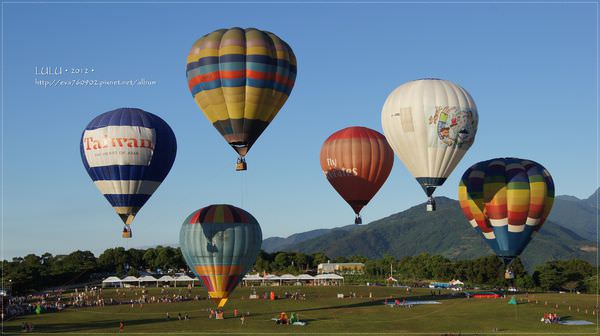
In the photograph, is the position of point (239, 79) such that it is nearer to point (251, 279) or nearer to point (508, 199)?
point (508, 199)

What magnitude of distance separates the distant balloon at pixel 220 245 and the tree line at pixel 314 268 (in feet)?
196

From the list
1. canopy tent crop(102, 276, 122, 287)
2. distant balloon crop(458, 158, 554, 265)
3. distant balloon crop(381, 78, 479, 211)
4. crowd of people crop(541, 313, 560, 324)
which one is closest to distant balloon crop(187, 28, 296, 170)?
distant balloon crop(381, 78, 479, 211)

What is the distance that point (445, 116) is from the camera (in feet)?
177

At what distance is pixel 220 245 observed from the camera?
56062 millimetres

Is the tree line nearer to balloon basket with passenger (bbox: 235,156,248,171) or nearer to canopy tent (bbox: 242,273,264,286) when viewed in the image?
canopy tent (bbox: 242,273,264,286)

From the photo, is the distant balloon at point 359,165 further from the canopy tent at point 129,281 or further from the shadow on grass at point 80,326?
the canopy tent at point 129,281

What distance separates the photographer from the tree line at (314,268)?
117 meters

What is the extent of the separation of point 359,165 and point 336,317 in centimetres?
1404

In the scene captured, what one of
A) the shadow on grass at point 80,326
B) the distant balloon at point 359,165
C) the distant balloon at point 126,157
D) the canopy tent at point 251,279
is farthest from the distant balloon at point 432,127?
the canopy tent at point 251,279

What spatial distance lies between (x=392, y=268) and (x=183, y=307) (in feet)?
311

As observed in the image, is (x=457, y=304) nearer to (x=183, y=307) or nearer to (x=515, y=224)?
(x=515, y=224)

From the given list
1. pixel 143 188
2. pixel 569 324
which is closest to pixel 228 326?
pixel 143 188

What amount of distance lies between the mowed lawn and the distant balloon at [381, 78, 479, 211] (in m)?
10.2

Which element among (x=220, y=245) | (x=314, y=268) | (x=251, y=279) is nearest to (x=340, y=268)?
(x=314, y=268)
